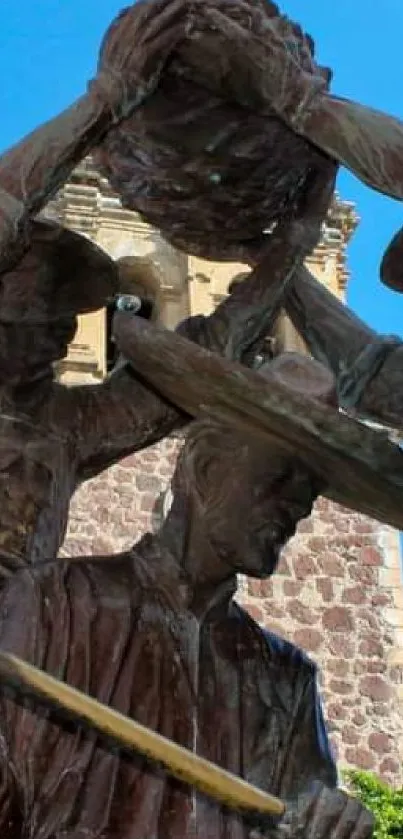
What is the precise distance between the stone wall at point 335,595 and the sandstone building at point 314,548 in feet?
0.05

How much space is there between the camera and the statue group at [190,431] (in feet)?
10.1

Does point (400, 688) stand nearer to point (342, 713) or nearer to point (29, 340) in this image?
point (342, 713)

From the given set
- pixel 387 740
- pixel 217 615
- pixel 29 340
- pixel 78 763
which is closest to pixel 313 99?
pixel 29 340

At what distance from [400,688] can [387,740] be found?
2.30 feet

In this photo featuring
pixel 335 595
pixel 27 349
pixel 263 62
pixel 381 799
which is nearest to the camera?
pixel 263 62

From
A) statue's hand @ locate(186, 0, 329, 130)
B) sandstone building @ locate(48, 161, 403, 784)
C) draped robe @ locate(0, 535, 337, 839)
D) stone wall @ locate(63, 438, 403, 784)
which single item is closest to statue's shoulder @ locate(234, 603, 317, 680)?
draped robe @ locate(0, 535, 337, 839)

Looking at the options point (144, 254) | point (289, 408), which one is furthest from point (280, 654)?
point (144, 254)

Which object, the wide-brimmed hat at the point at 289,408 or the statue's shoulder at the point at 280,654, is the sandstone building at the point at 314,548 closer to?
the statue's shoulder at the point at 280,654

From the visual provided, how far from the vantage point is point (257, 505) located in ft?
10.7

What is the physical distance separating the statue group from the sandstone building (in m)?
14.7

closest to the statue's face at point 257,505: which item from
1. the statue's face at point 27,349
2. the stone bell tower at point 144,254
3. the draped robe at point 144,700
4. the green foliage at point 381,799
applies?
the draped robe at point 144,700

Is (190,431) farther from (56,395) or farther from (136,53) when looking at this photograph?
(136,53)

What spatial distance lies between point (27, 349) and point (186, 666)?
2.98 feet

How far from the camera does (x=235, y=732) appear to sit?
327 cm
